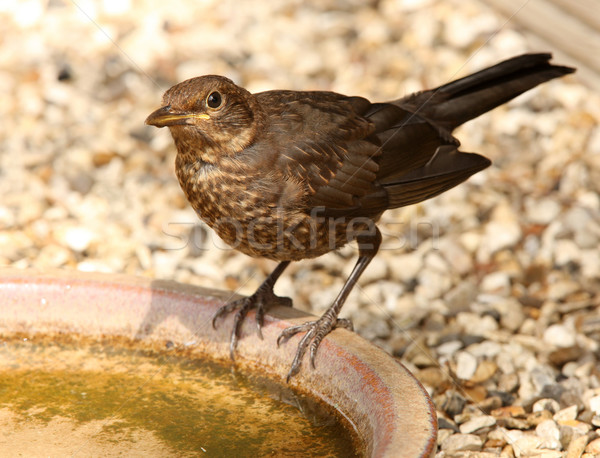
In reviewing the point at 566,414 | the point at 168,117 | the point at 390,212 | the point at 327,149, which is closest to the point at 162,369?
the point at 168,117

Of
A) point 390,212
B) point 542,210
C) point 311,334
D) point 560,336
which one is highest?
point 542,210

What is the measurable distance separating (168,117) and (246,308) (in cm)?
90

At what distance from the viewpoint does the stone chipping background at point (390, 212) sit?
3871 millimetres

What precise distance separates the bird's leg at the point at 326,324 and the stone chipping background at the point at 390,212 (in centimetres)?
59

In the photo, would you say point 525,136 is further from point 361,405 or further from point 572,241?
point 361,405

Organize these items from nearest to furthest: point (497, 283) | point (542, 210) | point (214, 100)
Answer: point (214, 100) → point (497, 283) → point (542, 210)

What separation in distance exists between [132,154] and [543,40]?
11.6 feet

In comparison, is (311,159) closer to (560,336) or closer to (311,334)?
(311,334)

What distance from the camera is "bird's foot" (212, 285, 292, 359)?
332 cm

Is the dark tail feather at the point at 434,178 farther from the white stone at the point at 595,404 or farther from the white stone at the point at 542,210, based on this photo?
the white stone at the point at 542,210

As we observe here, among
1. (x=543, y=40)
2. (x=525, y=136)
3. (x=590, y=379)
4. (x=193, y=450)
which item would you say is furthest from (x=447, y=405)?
(x=543, y=40)

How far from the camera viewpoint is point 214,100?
10.7 ft

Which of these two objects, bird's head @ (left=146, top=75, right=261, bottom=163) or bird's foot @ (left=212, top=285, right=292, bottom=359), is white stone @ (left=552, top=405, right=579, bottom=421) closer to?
bird's foot @ (left=212, top=285, right=292, bottom=359)

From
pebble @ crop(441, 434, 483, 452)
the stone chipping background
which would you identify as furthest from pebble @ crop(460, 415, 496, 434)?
pebble @ crop(441, 434, 483, 452)
